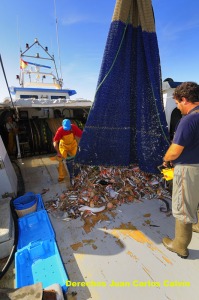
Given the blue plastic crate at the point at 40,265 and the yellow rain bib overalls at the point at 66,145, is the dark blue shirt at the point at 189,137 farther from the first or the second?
the yellow rain bib overalls at the point at 66,145

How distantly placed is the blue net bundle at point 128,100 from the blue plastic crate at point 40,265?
1921 millimetres

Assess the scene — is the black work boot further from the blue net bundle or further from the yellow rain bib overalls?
the yellow rain bib overalls

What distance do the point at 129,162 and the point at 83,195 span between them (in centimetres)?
136

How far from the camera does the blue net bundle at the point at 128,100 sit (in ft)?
11.8

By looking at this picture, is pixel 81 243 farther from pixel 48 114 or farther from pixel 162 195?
pixel 48 114

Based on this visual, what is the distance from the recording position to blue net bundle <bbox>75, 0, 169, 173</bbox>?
142 inches

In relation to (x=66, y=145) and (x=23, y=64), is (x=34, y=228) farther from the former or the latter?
(x=23, y=64)

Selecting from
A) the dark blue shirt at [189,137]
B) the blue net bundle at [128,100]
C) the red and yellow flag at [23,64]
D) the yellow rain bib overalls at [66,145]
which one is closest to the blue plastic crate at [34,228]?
the blue net bundle at [128,100]

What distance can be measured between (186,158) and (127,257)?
1.53 m

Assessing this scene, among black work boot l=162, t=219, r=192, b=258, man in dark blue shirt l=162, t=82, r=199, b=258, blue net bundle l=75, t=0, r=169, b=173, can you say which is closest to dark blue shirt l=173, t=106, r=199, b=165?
man in dark blue shirt l=162, t=82, r=199, b=258

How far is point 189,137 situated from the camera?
196 cm

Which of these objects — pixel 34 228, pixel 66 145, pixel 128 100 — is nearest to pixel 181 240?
pixel 34 228

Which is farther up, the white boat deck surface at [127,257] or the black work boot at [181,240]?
the black work boot at [181,240]

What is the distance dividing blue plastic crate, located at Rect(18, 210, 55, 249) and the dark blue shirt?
2272 mm
